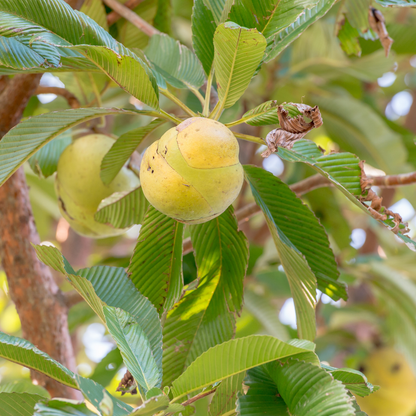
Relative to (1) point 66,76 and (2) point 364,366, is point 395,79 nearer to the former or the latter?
(2) point 364,366

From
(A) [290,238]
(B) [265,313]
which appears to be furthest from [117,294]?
(B) [265,313]

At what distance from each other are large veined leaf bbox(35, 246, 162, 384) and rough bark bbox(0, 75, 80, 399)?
→ 389 mm

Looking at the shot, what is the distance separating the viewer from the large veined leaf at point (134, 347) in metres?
0.57

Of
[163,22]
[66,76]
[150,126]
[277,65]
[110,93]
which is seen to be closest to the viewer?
[150,126]

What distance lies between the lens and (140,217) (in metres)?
0.94

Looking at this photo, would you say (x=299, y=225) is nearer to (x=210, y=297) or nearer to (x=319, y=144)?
(x=210, y=297)

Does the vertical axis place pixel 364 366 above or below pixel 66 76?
below

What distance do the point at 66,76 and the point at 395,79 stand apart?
6.43 ft

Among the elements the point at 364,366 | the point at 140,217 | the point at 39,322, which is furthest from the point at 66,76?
the point at 364,366

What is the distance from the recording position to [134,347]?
1.96 feet

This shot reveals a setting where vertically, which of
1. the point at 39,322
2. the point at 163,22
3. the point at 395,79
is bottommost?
the point at 395,79

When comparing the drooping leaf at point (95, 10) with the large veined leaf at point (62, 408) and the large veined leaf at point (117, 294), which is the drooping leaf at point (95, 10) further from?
the large veined leaf at point (62, 408)

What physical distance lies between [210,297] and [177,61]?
0.47m

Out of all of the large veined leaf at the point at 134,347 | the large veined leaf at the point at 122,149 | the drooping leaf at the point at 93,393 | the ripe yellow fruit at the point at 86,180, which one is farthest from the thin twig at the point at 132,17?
the drooping leaf at the point at 93,393
